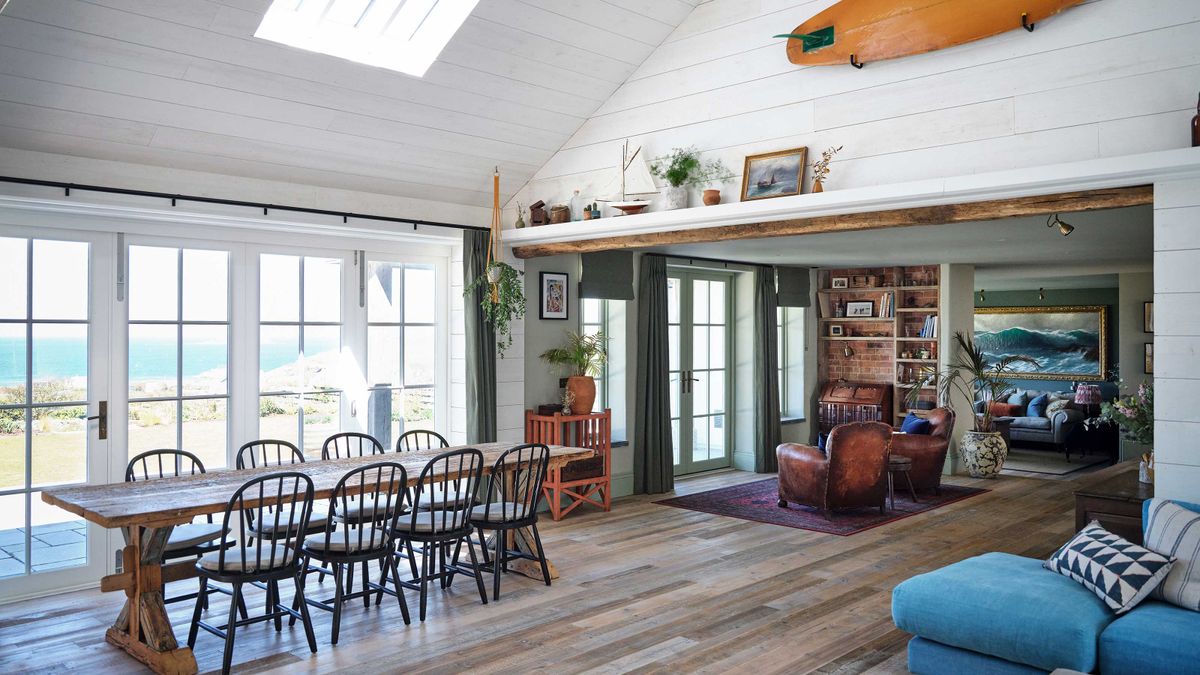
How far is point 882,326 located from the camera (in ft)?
34.0

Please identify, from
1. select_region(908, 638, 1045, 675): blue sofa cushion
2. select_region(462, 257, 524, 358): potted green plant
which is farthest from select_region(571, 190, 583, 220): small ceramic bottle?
select_region(908, 638, 1045, 675): blue sofa cushion

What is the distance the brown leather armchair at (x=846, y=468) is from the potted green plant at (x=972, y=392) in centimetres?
250

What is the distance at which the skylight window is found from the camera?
4828mm

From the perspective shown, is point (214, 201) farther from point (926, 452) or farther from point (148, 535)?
point (926, 452)

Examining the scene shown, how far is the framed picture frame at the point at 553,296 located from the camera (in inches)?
298

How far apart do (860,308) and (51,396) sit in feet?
27.3

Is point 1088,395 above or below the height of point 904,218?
below

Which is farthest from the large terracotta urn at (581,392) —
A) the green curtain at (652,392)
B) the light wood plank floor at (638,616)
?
the light wood plank floor at (638,616)

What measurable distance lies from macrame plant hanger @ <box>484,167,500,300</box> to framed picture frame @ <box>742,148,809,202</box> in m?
1.98

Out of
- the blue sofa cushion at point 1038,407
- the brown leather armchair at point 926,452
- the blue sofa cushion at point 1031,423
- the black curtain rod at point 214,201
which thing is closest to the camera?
the black curtain rod at point 214,201

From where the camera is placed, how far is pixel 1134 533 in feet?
14.6

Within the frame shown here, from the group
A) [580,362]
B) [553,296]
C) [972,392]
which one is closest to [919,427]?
[972,392]

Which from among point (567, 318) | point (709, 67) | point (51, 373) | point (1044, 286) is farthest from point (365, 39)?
point (1044, 286)

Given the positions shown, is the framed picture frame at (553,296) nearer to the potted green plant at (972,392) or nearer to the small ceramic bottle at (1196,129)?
the potted green plant at (972,392)
